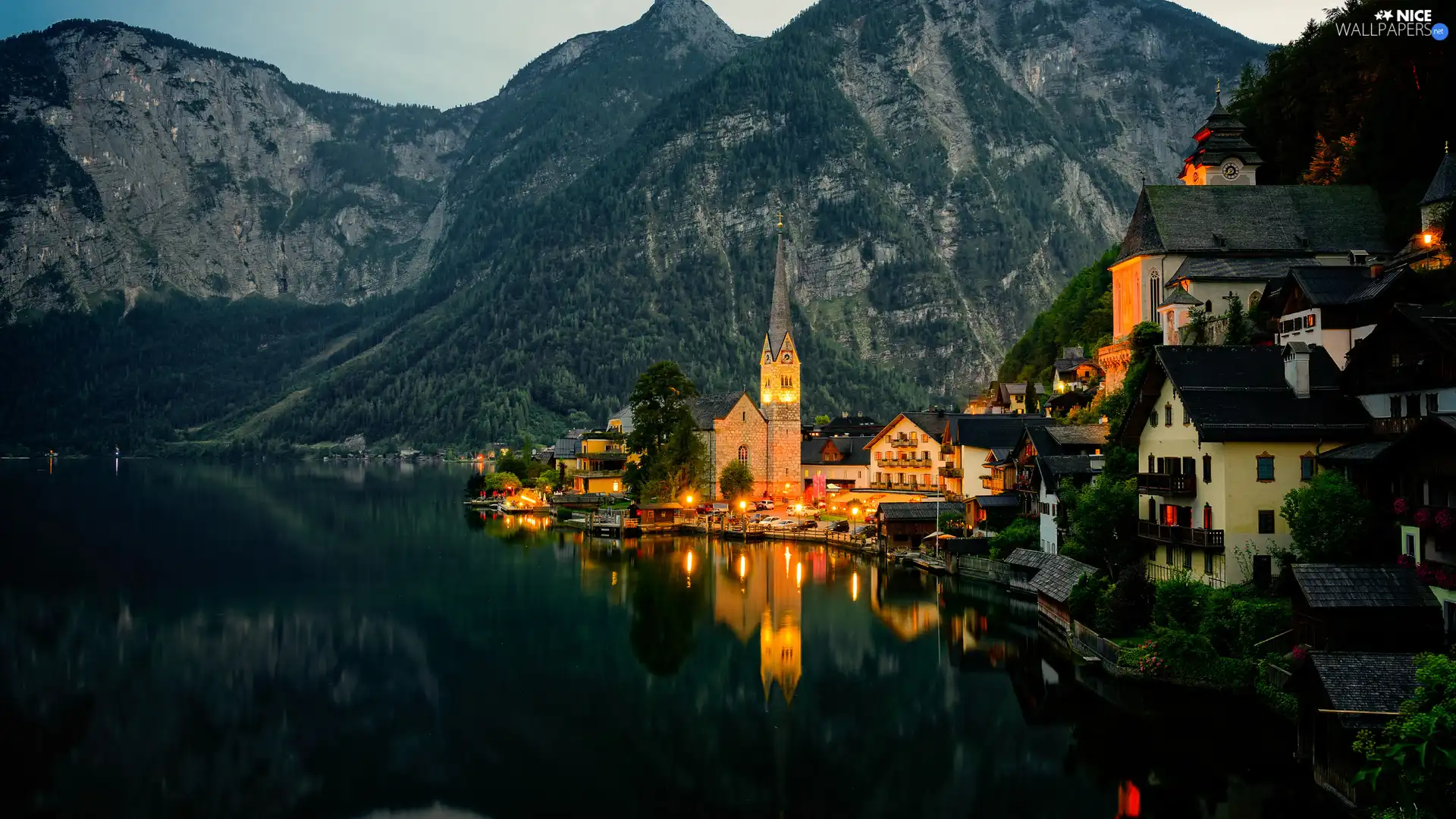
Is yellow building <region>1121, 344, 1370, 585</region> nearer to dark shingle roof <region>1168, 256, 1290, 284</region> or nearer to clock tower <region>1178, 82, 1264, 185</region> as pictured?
dark shingle roof <region>1168, 256, 1290, 284</region>

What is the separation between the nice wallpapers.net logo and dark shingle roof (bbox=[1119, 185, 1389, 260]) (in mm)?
8613

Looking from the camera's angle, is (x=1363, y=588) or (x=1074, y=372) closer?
(x=1363, y=588)

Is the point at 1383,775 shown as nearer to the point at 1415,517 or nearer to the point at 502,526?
the point at 1415,517

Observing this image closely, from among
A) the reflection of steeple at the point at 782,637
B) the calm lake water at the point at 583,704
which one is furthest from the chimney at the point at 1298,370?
the reflection of steeple at the point at 782,637

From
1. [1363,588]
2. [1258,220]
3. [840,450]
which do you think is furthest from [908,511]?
[1363,588]

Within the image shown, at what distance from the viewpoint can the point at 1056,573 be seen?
52.6m

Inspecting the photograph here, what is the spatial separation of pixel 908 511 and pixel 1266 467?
130 ft

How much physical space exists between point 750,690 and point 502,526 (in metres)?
67.1

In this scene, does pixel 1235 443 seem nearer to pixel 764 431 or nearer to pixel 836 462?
pixel 836 462

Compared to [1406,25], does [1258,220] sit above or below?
below

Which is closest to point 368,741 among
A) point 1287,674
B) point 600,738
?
point 600,738

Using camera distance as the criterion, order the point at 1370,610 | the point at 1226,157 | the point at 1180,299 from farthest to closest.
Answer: the point at 1226,157
the point at 1180,299
the point at 1370,610

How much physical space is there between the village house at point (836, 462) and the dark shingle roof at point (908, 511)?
27906 millimetres

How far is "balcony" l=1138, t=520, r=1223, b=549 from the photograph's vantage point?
40.6 metres
